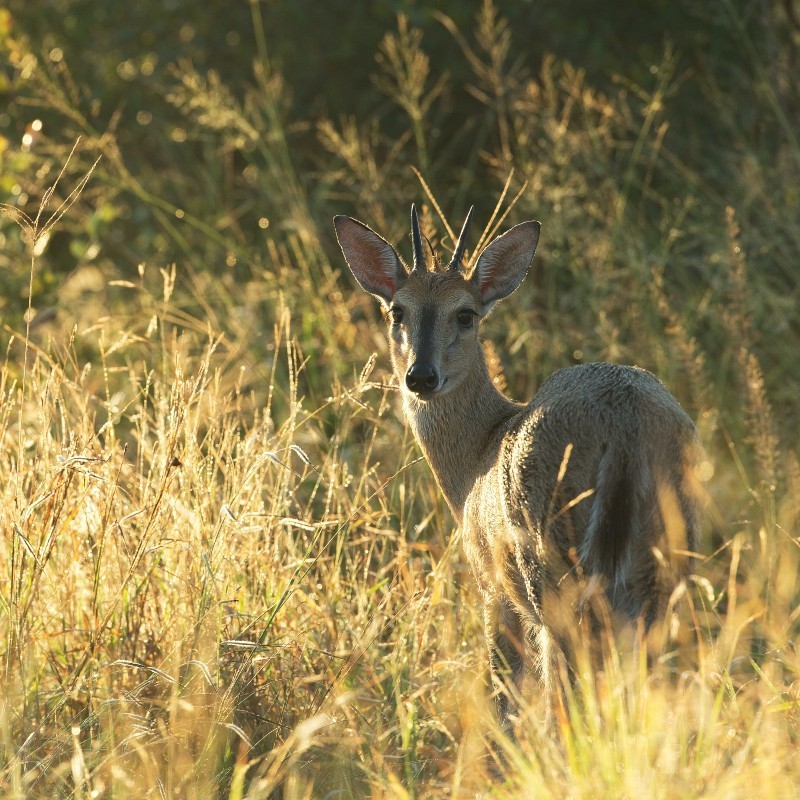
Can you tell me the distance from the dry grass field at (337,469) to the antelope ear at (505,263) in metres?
0.13

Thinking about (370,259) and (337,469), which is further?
(370,259)

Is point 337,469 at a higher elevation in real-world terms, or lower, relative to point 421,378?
lower

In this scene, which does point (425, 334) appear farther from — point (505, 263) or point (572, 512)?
point (572, 512)

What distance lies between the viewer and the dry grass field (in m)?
3.57

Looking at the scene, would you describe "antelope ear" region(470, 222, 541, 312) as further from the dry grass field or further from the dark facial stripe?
the dark facial stripe

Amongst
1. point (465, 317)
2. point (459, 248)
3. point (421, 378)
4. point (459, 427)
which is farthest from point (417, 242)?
point (459, 427)

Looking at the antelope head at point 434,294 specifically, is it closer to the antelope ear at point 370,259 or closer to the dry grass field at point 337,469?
the antelope ear at point 370,259

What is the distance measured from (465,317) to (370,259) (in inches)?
20.6

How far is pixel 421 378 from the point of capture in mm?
4801

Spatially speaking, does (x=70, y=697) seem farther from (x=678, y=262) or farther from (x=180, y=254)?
(x=180, y=254)

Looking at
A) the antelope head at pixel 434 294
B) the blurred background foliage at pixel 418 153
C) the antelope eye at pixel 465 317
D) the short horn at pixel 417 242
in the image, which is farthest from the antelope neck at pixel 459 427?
the blurred background foliage at pixel 418 153

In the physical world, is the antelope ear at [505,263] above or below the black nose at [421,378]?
above

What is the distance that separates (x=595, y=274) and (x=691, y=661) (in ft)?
6.64

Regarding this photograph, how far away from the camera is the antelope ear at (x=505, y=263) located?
206 inches
